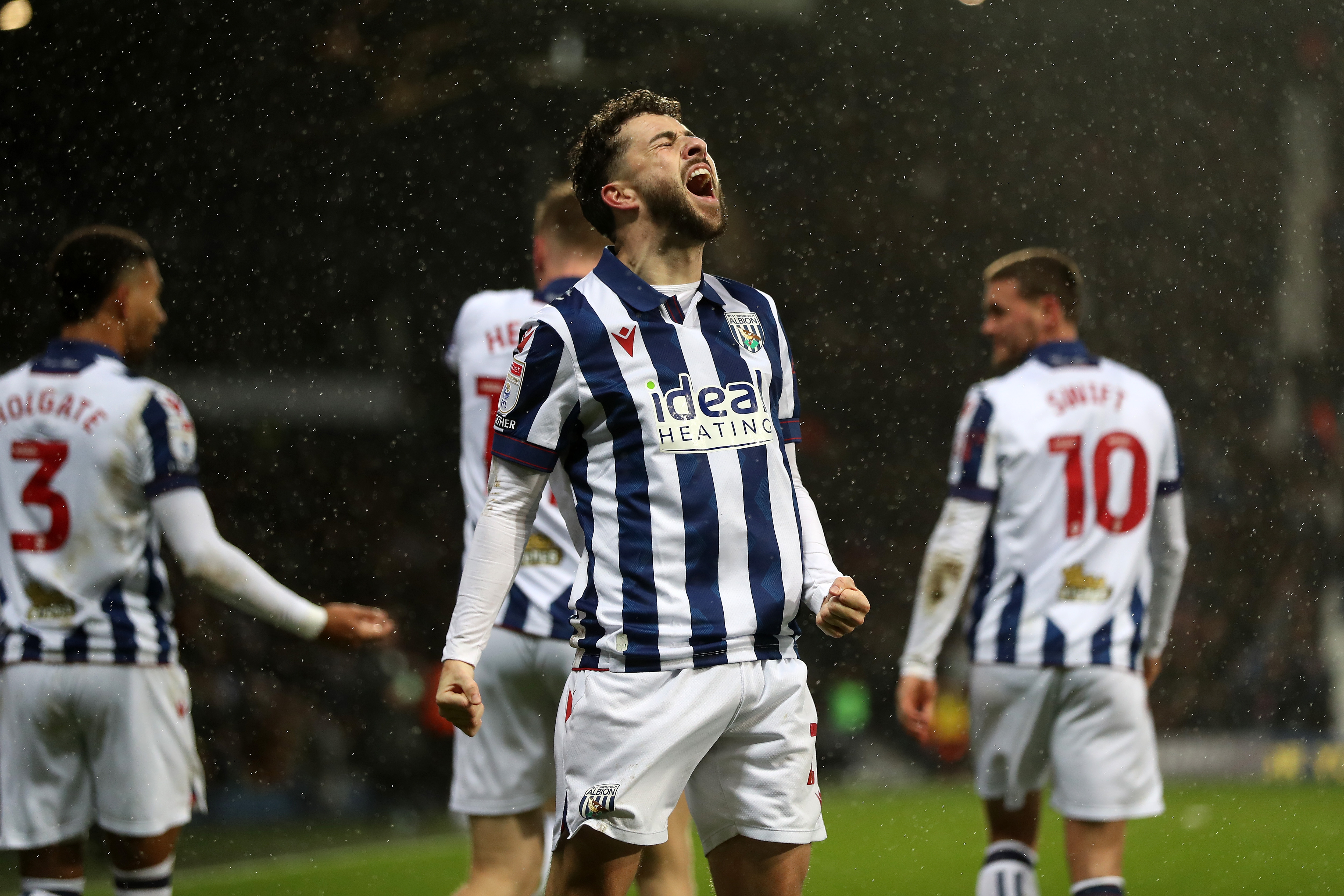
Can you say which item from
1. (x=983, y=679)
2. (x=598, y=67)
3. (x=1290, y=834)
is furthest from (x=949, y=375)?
(x=983, y=679)

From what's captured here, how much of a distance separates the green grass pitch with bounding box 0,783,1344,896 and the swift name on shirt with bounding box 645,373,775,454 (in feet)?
11.4

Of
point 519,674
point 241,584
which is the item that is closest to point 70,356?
point 241,584

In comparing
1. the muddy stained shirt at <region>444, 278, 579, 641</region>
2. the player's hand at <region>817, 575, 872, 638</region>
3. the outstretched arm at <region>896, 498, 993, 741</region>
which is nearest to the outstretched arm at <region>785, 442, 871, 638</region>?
the player's hand at <region>817, 575, 872, 638</region>

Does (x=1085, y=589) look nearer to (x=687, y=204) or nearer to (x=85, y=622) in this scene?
(x=687, y=204)

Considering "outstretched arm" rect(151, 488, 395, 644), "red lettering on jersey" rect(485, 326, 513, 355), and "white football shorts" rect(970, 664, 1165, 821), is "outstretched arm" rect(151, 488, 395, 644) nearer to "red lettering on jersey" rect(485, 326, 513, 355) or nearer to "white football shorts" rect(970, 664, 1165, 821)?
"red lettering on jersey" rect(485, 326, 513, 355)

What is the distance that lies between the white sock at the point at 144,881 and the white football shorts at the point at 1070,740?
172 centimetres

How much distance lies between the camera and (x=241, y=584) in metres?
2.46

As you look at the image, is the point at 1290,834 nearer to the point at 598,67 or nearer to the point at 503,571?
the point at 503,571

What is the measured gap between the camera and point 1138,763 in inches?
114

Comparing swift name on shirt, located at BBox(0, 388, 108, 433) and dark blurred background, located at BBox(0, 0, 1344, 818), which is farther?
dark blurred background, located at BBox(0, 0, 1344, 818)

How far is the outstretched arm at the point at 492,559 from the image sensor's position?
1753mm

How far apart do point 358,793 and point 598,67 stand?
17.0ft

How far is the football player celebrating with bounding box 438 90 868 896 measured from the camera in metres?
1.73

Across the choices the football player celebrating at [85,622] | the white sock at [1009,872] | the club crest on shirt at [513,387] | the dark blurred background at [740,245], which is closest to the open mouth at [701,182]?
the club crest on shirt at [513,387]
